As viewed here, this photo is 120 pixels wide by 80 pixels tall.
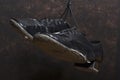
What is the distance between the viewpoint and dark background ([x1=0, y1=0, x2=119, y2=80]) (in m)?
1.65

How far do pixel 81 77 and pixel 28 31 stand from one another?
0.67 meters

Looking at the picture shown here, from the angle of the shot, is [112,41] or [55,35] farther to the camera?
[112,41]

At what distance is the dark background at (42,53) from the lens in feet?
5.42

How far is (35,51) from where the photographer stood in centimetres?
166

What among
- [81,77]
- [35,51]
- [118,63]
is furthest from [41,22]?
[118,63]

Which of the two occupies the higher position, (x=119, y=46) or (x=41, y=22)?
(x=41, y=22)

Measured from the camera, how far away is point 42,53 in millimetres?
1656

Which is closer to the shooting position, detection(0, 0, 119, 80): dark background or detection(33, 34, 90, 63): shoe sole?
detection(33, 34, 90, 63): shoe sole

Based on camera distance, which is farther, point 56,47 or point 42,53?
point 42,53

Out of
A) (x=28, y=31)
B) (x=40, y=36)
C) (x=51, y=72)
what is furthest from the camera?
(x=51, y=72)

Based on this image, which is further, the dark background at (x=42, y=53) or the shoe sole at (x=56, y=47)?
the dark background at (x=42, y=53)

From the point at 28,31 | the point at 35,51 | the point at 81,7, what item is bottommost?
the point at 35,51

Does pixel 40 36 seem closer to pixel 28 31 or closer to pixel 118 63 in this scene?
pixel 28 31

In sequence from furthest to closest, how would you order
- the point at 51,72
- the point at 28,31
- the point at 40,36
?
the point at 51,72 < the point at 28,31 < the point at 40,36
